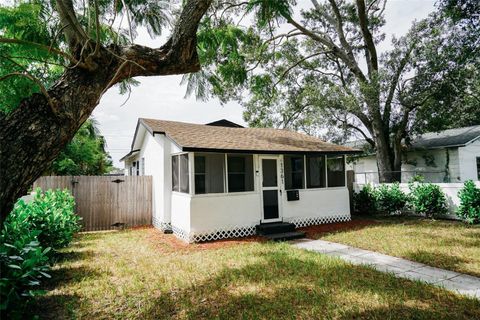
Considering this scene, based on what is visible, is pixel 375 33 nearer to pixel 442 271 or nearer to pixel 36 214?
pixel 442 271

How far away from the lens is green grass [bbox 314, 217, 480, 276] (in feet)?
18.8

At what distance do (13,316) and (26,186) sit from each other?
1.25 m

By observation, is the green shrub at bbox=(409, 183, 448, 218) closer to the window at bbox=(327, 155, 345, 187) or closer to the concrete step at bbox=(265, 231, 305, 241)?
the window at bbox=(327, 155, 345, 187)

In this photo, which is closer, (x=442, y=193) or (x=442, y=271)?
(x=442, y=271)

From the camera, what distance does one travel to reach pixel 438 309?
3.68m

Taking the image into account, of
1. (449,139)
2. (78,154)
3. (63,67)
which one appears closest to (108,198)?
(63,67)

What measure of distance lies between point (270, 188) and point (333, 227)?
2720 millimetres

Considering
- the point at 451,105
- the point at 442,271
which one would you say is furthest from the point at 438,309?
the point at 451,105

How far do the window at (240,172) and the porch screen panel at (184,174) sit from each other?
1630 mm

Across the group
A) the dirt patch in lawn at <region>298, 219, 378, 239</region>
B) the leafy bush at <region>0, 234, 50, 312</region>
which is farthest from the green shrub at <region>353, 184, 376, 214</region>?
the leafy bush at <region>0, 234, 50, 312</region>

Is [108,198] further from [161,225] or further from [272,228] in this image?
[272,228]

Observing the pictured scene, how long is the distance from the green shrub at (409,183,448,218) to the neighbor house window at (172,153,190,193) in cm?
903

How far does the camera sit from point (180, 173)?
29.9ft

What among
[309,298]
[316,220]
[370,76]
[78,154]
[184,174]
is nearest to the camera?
[309,298]
